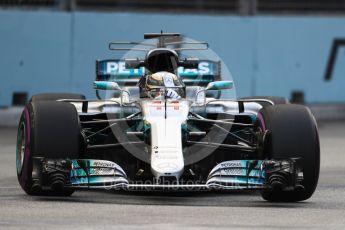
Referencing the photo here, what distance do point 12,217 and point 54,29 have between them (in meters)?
10.1

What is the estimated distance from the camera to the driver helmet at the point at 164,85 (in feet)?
38.9

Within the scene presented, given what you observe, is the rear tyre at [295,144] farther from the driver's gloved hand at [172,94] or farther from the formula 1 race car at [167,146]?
the driver's gloved hand at [172,94]

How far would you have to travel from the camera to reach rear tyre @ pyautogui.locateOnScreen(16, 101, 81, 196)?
36.0 ft

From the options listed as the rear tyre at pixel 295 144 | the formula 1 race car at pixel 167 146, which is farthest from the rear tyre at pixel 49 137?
the rear tyre at pixel 295 144

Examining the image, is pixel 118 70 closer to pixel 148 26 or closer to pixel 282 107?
pixel 282 107

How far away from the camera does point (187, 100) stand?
11688mm

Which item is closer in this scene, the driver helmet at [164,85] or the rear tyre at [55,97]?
the driver helmet at [164,85]

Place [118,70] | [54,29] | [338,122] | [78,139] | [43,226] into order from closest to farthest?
[43,226], [78,139], [118,70], [54,29], [338,122]

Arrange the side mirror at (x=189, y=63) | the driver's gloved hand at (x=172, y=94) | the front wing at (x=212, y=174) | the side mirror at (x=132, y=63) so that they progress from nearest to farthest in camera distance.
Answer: the front wing at (x=212, y=174)
the driver's gloved hand at (x=172, y=94)
the side mirror at (x=189, y=63)
the side mirror at (x=132, y=63)

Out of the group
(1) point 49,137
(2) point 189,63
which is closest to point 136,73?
(2) point 189,63

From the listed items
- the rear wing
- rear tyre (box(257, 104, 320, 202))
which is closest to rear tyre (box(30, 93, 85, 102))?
the rear wing

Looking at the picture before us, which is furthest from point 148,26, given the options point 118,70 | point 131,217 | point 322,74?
point 131,217

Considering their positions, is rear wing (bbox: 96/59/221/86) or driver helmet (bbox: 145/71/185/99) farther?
rear wing (bbox: 96/59/221/86)

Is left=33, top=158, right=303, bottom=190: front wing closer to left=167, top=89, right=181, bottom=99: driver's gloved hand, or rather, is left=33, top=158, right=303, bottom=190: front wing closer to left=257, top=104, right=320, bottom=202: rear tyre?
left=257, top=104, right=320, bottom=202: rear tyre
